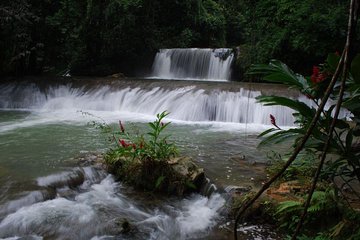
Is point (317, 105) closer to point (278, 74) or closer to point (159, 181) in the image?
point (278, 74)

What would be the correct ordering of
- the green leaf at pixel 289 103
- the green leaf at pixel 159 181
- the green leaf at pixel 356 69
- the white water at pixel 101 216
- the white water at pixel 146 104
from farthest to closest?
the white water at pixel 146 104
the green leaf at pixel 159 181
the white water at pixel 101 216
the green leaf at pixel 289 103
the green leaf at pixel 356 69

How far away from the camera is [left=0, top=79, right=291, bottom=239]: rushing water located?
4.04m

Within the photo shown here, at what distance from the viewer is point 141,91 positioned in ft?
41.4

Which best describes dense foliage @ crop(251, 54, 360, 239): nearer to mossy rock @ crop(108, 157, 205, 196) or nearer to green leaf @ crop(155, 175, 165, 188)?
mossy rock @ crop(108, 157, 205, 196)

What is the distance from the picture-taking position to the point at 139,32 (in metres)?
18.0

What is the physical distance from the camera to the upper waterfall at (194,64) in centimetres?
1602

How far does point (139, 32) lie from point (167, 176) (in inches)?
549

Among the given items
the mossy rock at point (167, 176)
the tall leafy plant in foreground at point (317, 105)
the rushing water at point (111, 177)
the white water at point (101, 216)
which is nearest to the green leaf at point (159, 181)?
the mossy rock at point (167, 176)

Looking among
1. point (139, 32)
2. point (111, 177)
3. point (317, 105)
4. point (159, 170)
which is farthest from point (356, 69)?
point (139, 32)

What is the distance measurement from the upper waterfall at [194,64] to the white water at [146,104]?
424 centimetres

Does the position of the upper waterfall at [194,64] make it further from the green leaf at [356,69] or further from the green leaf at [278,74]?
the green leaf at [356,69]

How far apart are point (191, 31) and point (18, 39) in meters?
8.70

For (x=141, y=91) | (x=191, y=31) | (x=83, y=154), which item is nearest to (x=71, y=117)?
(x=141, y=91)

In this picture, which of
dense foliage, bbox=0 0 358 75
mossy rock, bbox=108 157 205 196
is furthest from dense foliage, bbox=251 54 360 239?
dense foliage, bbox=0 0 358 75
